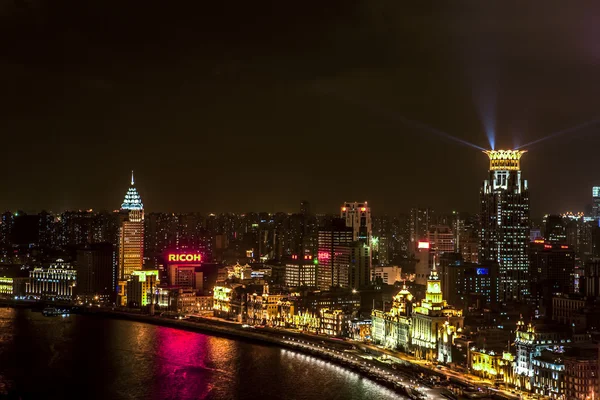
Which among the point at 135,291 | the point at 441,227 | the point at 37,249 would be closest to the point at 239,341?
the point at 135,291

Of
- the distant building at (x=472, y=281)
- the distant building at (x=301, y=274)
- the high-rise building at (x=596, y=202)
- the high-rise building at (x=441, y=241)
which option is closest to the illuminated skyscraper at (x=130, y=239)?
the distant building at (x=301, y=274)

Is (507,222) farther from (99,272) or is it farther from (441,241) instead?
(99,272)

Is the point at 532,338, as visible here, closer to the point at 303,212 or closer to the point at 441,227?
the point at 441,227

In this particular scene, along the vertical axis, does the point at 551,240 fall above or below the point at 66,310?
above

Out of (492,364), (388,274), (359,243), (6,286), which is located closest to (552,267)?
(388,274)

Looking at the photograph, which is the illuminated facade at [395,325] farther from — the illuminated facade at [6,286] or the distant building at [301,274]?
the illuminated facade at [6,286]

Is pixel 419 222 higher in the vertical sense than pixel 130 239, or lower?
higher
